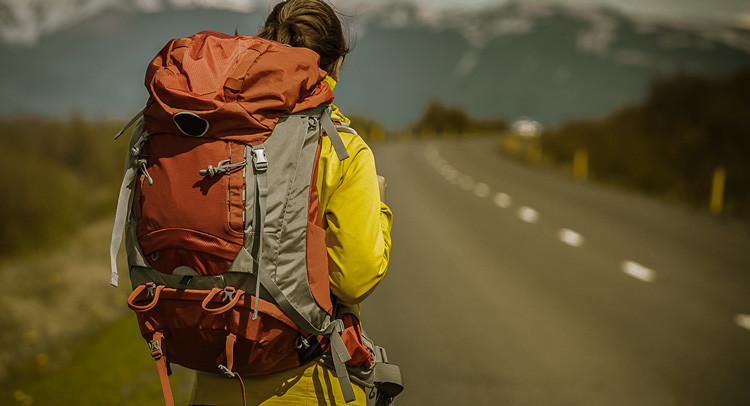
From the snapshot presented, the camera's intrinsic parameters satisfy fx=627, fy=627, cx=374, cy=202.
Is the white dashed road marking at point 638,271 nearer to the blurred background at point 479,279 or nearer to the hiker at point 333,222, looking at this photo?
the blurred background at point 479,279

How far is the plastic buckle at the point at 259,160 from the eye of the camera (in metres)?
1.41

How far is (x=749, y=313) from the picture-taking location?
263 inches

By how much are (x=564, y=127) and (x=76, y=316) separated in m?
33.6

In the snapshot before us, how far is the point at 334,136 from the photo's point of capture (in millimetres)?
1488

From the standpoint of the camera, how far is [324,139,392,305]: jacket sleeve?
1.51 m

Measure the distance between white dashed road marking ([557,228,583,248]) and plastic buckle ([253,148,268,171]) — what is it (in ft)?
30.6

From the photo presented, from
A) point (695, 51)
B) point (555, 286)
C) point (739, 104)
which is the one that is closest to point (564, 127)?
point (739, 104)

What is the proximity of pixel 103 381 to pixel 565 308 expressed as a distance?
180 inches

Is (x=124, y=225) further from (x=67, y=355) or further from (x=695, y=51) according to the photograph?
(x=695, y=51)

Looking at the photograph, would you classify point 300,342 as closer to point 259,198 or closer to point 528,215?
point 259,198

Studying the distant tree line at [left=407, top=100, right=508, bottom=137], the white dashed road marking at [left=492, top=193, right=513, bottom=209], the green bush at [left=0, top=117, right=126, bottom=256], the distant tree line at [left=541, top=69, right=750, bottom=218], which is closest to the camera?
the green bush at [left=0, top=117, right=126, bottom=256]

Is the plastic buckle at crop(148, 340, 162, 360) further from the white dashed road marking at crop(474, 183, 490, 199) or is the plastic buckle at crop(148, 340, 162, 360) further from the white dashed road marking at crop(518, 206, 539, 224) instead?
the white dashed road marking at crop(474, 183, 490, 199)

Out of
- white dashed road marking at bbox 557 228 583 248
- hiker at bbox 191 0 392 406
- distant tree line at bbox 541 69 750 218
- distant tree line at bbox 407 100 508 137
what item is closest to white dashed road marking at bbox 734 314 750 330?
white dashed road marking at bbox 557 228 583 248

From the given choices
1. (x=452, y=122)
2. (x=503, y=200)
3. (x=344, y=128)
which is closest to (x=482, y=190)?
(x=503, y=200)
